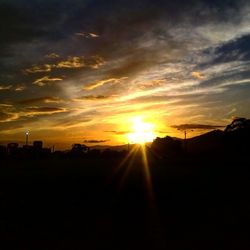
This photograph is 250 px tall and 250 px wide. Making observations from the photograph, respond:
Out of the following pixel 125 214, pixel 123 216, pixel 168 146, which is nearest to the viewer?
pixel 123 216

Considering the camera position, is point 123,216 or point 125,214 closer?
point 123,216

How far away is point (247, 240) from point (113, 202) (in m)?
7.64

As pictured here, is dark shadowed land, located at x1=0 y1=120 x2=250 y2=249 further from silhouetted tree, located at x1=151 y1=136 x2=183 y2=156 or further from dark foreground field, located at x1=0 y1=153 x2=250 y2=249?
silhouetted tree, located at x1=151 y1=136 x2=183 y2=156

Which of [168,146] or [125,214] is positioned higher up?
[168,146]

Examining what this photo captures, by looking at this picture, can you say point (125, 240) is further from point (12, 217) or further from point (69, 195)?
point (69, 195)

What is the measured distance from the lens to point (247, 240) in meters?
11.4

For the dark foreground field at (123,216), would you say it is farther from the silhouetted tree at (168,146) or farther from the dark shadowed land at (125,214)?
the silhouetted tree at (168,146)

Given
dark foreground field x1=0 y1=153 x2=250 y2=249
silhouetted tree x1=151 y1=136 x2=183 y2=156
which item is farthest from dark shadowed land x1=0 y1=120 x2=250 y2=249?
silhouetted tree x1=151 y1=136 x2=183 y2=156

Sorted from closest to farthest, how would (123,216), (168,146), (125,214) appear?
1. (123,216)
2. (125,214)
3. (168,146)

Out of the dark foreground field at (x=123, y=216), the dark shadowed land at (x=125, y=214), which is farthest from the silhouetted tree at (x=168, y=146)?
the dark foreground field at (x=123, y=216)

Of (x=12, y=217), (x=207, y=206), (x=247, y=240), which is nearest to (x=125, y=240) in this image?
(x=247, y=240)

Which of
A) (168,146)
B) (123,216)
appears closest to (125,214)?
(123,216)

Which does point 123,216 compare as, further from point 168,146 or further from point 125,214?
point 168,146

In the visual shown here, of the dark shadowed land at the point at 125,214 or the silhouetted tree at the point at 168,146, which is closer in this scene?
the dark shadowed land at the point at 125,214
